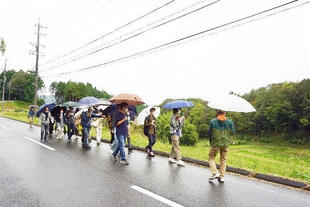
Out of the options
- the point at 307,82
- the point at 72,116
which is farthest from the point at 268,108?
the point at 72,116

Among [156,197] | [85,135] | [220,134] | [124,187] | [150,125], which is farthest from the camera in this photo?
[85,135]

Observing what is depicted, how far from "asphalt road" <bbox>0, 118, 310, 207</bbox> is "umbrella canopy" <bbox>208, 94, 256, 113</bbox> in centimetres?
181

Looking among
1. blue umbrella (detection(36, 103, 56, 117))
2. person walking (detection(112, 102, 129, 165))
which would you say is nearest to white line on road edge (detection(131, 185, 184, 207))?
person walking (detection(112, 102, 129, 165))

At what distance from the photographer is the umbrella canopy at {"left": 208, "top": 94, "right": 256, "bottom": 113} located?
248 inches

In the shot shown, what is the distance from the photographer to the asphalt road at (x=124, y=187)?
5.19 meters

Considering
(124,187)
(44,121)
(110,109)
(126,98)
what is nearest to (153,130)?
(126,98)

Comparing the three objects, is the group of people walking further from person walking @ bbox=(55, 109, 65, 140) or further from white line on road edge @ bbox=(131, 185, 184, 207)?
white line on road edge @ bbox=(131, 185, 184, 207)

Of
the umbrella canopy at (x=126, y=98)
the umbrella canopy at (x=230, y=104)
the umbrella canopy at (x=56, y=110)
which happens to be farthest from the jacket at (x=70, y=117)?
the umbrella canopy at (x=230, y=104)

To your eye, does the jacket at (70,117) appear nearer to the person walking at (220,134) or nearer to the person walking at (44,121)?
the person walking at (44,121)

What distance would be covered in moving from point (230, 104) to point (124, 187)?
3.05 metres

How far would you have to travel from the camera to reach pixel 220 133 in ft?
22.6

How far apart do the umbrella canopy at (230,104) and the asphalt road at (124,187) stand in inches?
71.4

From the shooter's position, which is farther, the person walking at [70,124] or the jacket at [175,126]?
the person walking at [70,124]

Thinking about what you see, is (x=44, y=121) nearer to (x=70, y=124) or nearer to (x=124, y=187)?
(x=70, y=124)
